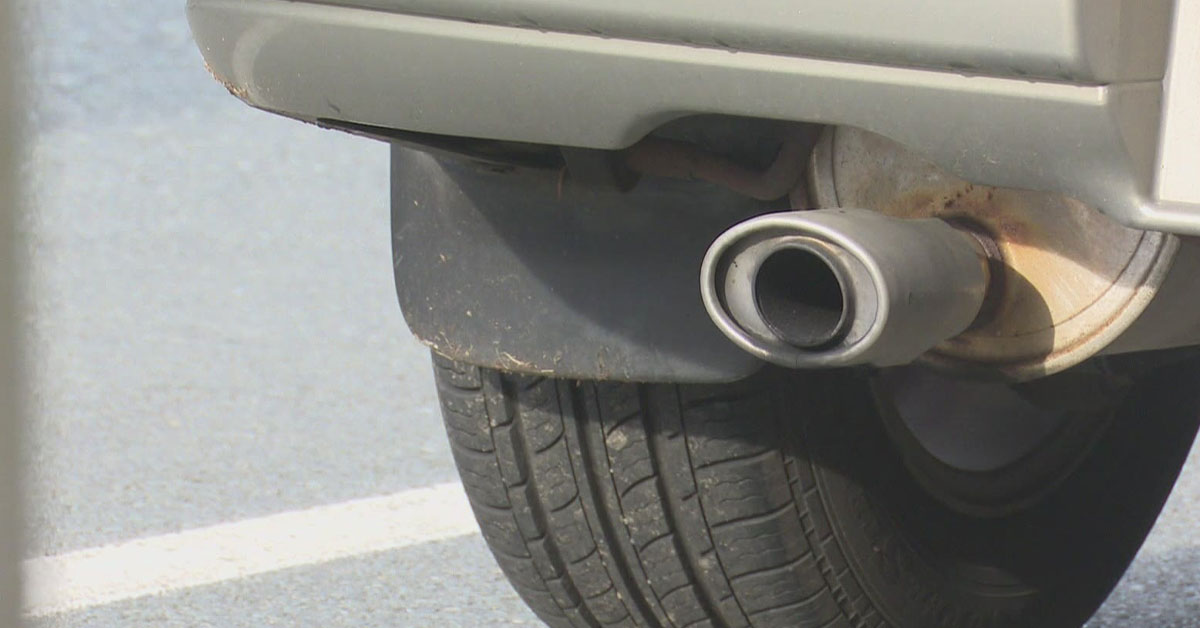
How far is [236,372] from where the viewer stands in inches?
142

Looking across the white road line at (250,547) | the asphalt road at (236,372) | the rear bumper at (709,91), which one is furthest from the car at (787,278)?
the white road line at (250,547)

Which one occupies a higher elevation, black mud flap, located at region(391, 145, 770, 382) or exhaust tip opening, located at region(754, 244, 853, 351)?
exhaust tip opening, located at region(754, 244, 853, 351)

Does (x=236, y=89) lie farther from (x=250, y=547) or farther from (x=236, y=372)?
(x=236, y=372)

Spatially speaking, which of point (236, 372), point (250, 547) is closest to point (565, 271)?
point (250, 547)

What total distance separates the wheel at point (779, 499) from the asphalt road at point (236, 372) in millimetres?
370

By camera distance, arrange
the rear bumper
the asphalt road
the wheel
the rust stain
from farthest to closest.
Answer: the asphalt road < the wheel < the rust stain < the rear bumper

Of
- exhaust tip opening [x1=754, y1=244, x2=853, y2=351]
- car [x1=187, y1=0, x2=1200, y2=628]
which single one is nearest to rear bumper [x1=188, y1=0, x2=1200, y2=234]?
car [x1=187, y1=0, x2=1200, y2=628]

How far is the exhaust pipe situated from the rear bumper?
80mm

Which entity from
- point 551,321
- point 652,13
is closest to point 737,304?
point 652,13

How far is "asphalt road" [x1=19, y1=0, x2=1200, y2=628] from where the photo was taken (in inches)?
98.3

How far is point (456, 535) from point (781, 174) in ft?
4.30

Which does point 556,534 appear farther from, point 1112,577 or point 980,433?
point 1112,577

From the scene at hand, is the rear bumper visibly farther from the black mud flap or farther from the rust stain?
the black mud flap

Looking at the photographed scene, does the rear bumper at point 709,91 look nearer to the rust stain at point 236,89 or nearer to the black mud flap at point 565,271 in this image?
the rust stain at point 236,89
